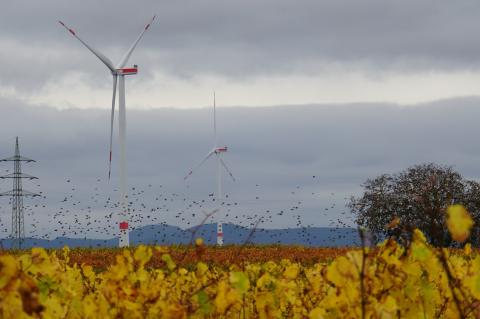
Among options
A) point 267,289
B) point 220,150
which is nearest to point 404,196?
point 220,150

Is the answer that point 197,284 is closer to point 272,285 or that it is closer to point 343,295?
point 272,285

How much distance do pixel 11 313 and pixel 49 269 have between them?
0.59 metres

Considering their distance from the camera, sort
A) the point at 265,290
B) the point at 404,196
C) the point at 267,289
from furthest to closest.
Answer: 1. the point at 404,196
2. the point at 267,289
3. the point at 265,290

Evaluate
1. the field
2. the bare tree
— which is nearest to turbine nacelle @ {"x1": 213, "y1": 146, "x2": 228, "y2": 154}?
the bare tree

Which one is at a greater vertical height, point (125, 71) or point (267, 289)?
point (125, 71)

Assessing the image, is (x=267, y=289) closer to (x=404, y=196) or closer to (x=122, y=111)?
(x=122, y=111)

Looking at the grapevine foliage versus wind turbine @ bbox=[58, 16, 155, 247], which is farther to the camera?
wind turbine @ bbox=[58, 16, 155, 247]

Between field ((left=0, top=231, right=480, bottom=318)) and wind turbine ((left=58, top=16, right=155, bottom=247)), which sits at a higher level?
wind turbine ((left=58, top=16, right=155, bottom=247))

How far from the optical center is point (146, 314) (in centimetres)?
367

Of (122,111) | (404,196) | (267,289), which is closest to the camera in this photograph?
(267,289)

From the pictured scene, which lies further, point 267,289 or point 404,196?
point 404,196

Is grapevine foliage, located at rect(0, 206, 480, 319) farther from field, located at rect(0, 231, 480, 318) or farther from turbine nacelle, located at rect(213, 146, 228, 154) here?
turbine nacelle, located at rect(213, 146, 228, 154)

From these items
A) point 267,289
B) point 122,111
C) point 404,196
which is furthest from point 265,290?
point 404,196

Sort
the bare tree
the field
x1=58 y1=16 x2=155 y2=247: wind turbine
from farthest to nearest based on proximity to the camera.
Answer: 1. the bare tree
2. x1=58 y1=16 x2=155 y2=247: wind turbine
3. the field
